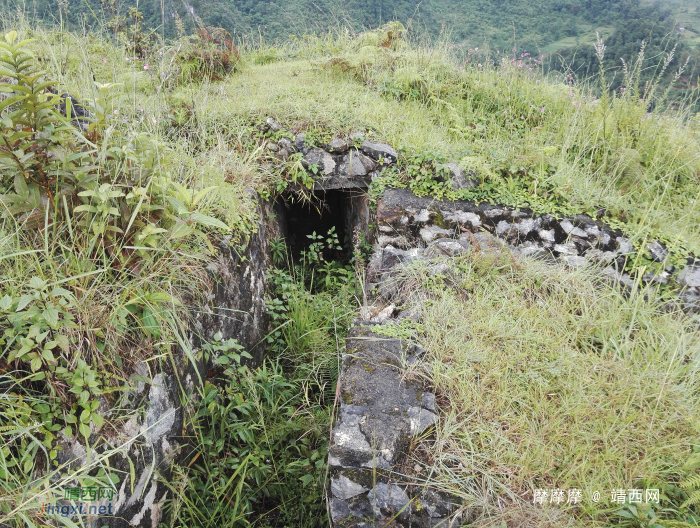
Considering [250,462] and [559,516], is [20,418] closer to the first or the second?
[250,462]

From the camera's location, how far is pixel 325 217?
5.48 metres

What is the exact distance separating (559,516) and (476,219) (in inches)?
98.9

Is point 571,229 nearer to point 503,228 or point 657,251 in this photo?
point 503,228

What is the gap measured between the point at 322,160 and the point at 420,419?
298cm

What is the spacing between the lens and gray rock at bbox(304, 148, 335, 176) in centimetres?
421

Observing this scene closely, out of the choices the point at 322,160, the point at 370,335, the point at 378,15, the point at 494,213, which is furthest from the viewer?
the point at 378,15

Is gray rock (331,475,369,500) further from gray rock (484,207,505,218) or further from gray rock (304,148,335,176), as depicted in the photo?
A: gray rock (304,148,335,176)

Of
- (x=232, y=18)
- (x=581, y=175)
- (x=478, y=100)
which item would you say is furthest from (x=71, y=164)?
(x=232, y=18)

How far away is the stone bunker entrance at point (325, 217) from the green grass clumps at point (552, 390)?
5.56ft

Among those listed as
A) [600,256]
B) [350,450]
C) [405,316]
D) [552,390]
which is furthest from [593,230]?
[350,450]

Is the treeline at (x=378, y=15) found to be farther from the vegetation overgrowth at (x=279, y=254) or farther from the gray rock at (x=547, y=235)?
the gray rock at (x=547, y=235)

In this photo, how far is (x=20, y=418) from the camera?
1536 millimetres

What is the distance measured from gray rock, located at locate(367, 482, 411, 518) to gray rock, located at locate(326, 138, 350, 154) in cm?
332

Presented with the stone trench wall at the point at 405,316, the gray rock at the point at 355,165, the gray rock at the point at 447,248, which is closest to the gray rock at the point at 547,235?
the stone trench wall at the point at 405,316
